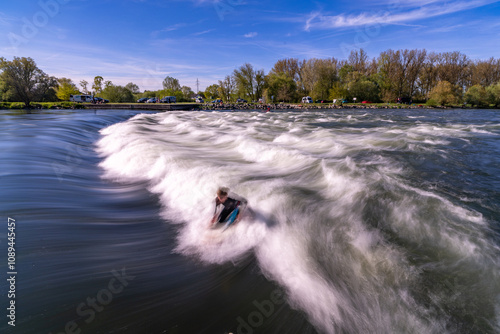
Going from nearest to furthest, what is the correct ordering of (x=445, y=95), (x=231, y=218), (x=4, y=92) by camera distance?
(x=231, y=218) → (x=4, y=92) → (x=445, y=95)

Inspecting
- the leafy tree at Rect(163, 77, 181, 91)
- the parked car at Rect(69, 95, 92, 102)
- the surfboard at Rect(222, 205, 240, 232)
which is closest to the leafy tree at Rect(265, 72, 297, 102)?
the leafy tree at Rect(163, 77, 181, 91)

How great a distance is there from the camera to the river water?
322 centimetres

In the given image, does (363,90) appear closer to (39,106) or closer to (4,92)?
(39,106)

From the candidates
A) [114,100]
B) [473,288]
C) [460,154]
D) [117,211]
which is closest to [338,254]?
[473,288]

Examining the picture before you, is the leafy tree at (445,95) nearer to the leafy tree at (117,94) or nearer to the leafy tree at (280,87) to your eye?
the leafy tree at (280,87)

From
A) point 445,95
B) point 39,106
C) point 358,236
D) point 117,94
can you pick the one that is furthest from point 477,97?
point 117,94

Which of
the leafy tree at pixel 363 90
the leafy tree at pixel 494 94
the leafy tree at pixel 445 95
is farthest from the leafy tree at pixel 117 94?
the leafy tree at pixel 494 94

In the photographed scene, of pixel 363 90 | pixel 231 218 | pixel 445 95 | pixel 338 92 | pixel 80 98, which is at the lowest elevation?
pixel 231 218

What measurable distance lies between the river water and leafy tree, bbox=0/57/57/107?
183ft

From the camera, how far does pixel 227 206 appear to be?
484cm

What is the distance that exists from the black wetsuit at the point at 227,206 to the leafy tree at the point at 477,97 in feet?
247

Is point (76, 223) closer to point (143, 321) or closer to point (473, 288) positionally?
point (143, 321)

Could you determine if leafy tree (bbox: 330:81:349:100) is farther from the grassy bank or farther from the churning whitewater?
the churning whitewater

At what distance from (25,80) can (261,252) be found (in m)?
80.3
